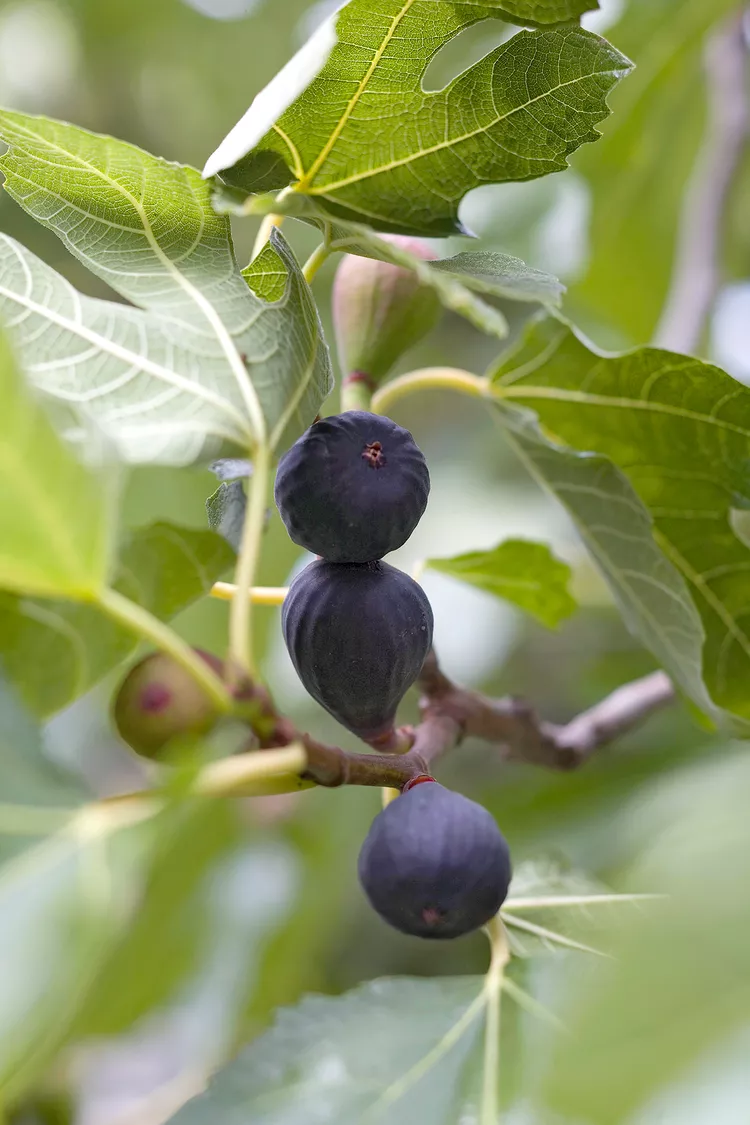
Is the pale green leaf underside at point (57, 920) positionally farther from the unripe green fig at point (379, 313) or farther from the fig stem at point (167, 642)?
the unripe green fig at point (379, 313)

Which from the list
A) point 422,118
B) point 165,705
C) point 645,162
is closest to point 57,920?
point 165,705

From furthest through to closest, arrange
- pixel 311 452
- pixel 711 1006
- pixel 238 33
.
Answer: pixel 238 33 → pixel 311 452 → pixel 711 1006

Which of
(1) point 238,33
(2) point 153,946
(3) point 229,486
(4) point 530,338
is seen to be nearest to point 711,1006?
(3) point 229,486

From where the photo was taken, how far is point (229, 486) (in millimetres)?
827

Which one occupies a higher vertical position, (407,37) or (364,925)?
(407,37)

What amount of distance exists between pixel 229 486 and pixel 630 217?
1.50 meters

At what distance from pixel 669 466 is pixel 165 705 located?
540 mm

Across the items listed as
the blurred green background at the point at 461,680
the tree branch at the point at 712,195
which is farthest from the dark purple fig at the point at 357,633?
the tree branch at the point at 712,195

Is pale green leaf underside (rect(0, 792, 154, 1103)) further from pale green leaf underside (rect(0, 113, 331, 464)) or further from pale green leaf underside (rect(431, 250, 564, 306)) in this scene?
pale green leaf underside (rect(431, 250, 564, 306))

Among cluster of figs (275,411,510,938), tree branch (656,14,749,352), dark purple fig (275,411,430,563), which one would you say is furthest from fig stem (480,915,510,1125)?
tree branch (656,14,749,352)

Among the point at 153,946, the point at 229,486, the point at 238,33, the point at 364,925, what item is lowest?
the point at 364,925

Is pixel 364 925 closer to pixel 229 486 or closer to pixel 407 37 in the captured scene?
pixel 229 486

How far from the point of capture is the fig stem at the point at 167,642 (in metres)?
0.56

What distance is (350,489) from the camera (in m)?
0.69
